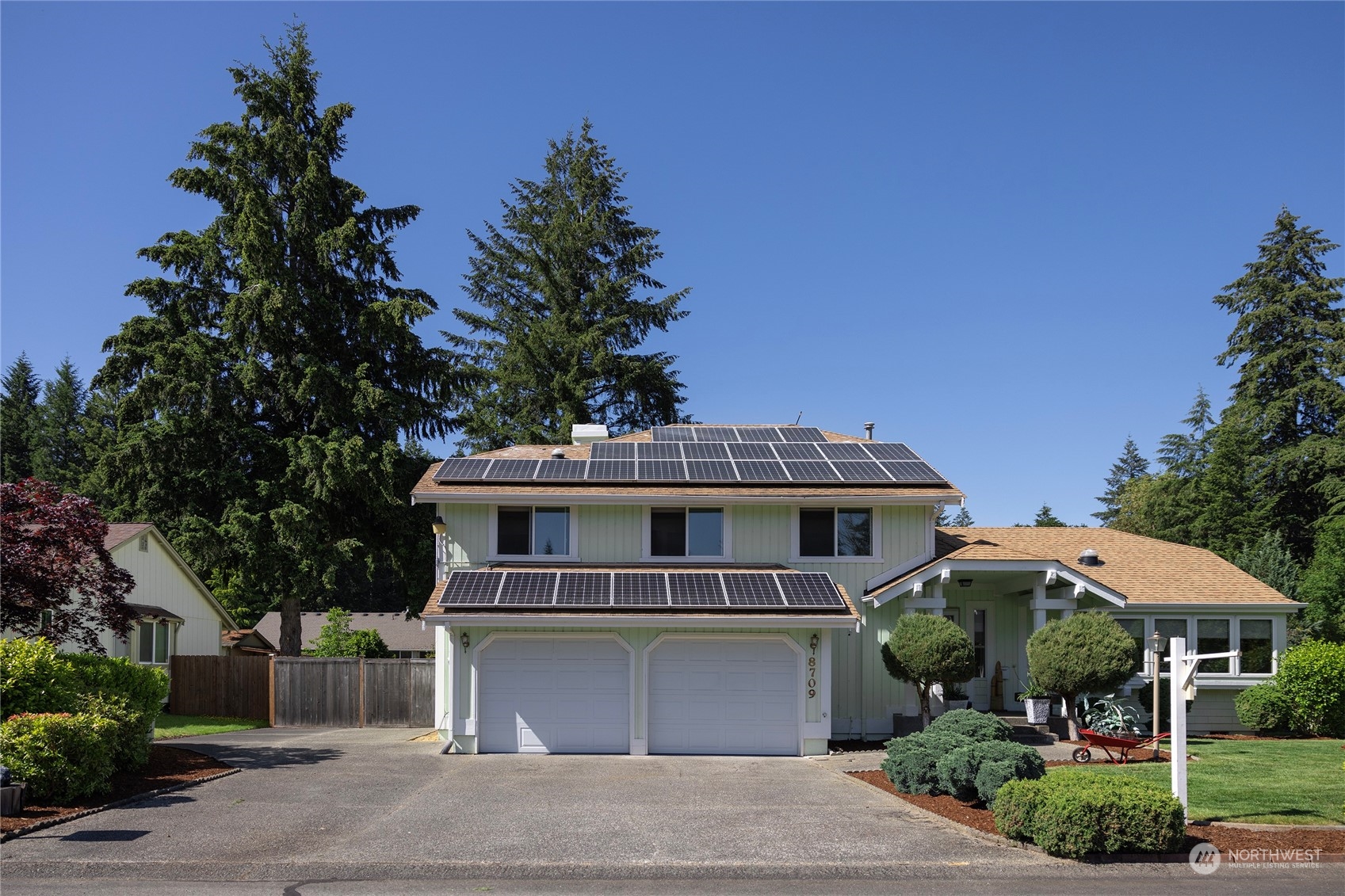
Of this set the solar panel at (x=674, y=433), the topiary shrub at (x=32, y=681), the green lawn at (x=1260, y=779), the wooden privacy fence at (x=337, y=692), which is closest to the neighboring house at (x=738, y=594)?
the solar panel at (x=674, y=433)

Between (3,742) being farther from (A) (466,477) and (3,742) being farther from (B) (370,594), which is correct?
(B) (370,594)

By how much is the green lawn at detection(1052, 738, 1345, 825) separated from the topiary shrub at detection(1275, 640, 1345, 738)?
38.9 inches

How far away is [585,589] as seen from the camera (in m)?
20.2

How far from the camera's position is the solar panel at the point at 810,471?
22.7 m

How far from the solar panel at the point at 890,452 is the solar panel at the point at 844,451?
0.77ft

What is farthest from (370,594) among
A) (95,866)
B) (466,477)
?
(95,866)

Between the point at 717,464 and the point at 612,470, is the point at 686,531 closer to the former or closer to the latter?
the point at 717,464

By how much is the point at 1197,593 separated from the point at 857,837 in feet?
49.6

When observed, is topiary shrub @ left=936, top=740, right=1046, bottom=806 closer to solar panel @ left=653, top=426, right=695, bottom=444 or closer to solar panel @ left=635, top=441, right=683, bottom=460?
solar panel @ left=635, top=441, right=683, bottom=460

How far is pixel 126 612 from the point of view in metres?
16.5

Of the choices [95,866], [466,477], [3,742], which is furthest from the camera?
[466,477]

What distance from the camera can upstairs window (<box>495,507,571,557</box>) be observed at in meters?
22.5

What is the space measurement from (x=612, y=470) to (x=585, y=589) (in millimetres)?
3971

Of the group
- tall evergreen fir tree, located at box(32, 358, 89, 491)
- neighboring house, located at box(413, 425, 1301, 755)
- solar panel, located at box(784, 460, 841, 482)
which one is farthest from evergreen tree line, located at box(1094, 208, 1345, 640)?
tall evergreen fir tree, located at box(32, 358, 89, 491)
